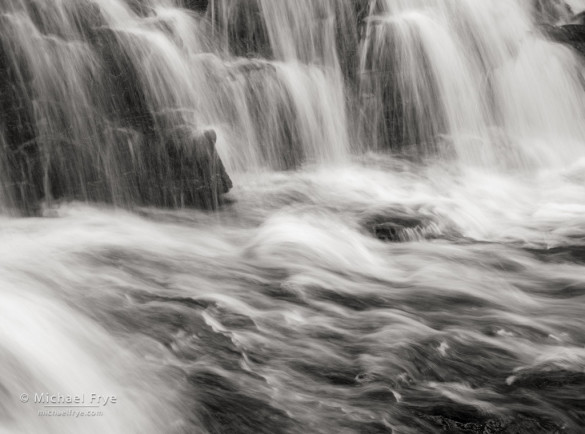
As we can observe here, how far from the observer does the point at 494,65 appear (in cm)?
Result: 1108

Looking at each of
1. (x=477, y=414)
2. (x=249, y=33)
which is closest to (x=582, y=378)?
(x=477, y=414)

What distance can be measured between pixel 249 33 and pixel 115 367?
6.31 meters

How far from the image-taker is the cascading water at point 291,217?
4812 mm

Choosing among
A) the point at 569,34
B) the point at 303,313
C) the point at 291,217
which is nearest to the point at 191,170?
the point at 291,217

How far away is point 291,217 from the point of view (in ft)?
26.1

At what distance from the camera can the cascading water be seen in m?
4.81

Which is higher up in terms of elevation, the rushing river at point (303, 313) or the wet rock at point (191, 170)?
the wet rock at point (191, 170)

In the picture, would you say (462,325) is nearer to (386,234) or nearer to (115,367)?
(386,234)

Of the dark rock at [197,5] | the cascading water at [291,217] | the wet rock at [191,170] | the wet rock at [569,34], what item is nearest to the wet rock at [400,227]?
the cascading water at [291,217]

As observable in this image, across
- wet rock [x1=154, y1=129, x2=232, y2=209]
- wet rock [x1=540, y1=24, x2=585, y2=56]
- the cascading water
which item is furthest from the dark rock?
wet rock [x1=540, y1=24, x2=585, y2=56]

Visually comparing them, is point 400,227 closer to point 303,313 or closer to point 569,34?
point 303,313

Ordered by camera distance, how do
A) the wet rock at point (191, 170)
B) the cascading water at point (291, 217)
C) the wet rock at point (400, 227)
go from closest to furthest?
the cascading water at point (291, 217)
the wet rock at point (400, 227)
the wet rock at point (191, 170)

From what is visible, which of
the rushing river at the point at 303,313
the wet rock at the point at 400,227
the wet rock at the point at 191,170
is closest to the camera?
the rushing river at the point at 303,313

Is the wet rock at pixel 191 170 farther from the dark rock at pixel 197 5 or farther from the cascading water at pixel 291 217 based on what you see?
the dark rock at pixel 197 5
